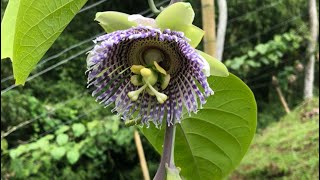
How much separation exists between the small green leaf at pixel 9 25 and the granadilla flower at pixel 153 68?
0.25 ft

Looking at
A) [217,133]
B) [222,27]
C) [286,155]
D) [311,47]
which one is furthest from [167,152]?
[311,47]

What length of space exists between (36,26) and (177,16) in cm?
7

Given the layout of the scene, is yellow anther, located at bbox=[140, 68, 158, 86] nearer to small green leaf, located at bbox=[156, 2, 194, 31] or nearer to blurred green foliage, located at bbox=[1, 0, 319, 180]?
small green leaf, located at bbox=[156, 2, 194, 31]

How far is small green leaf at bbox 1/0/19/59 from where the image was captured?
356 mm

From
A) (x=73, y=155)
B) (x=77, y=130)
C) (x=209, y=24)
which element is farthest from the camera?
(x=77, y=130)

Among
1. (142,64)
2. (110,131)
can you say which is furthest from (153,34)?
(110,131)

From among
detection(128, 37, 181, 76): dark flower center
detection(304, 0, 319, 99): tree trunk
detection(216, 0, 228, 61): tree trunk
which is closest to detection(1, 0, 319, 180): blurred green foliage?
detection(304, 0, 319, 99): tree trunk

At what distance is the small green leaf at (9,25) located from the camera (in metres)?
0.36

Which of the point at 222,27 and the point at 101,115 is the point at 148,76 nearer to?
the point at 222,27

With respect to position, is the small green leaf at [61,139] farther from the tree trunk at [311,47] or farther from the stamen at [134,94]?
the stamen at [134,94]

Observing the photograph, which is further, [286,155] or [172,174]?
[286,155]

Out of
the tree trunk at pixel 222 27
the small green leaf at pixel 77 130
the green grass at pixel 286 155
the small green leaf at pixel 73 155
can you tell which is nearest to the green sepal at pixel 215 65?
the tree trunk at pixel 222 27

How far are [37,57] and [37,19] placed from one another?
0.02m

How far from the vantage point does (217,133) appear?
1.35 ft
